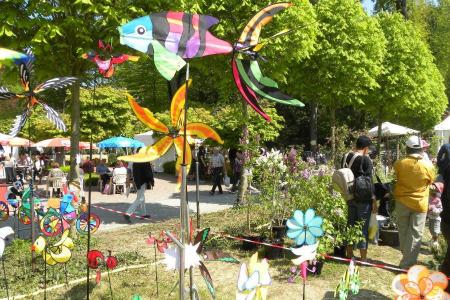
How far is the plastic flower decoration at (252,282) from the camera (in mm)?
2258

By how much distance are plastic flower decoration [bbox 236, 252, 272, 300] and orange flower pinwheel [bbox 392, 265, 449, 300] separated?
0.72m

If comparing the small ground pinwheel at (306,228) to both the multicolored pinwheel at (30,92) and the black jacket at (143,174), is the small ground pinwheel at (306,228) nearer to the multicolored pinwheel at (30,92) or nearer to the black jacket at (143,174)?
the multicolored pinwheel at (30,92)

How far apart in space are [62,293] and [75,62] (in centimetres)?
313

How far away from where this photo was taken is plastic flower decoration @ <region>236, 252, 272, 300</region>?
7.41 ft

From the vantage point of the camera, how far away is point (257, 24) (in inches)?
91.0

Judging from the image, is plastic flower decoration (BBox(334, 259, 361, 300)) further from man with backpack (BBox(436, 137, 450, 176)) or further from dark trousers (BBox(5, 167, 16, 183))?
dark trousers (BBox(5, 167, 16, 183))

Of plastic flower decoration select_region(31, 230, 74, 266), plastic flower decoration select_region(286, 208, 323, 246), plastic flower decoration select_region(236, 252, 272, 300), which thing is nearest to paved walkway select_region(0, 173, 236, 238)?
plastic flower decoration select_region(31, 230, 74, 266)

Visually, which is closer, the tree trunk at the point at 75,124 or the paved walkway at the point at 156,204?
the tree trunk at the point at 75,124

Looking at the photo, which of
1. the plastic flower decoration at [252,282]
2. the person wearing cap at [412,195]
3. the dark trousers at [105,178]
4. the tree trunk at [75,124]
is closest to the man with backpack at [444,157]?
the person wearing cap at [412,195]

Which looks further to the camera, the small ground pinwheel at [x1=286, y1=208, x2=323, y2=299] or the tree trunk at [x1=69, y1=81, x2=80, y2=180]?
the tree trunk at [x1=69, y1=81, x2=80, y2=180]

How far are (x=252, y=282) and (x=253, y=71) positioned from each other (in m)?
1.05

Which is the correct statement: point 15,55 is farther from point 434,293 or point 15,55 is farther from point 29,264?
point 29,264

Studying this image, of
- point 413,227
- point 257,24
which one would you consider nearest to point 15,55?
point 257,24

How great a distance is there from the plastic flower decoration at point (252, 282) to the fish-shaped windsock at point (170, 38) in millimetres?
1059
